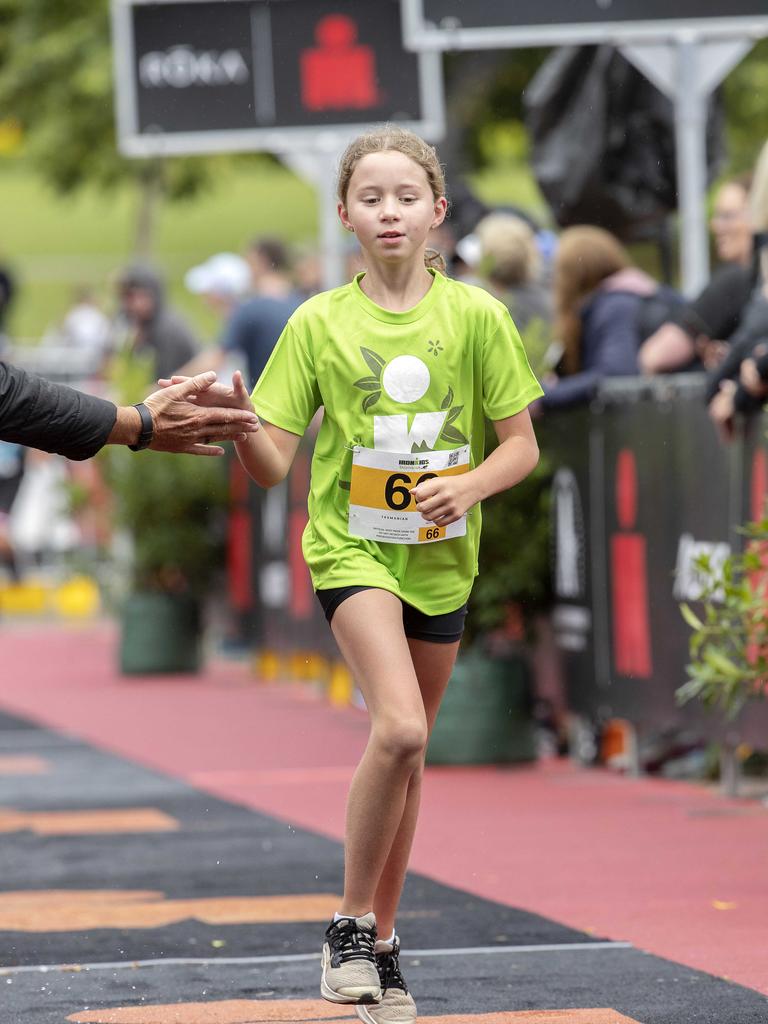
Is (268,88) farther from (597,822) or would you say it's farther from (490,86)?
(490,86)

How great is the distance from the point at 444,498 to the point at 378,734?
54 centimetres

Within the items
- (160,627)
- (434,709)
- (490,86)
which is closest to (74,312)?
(490,86)

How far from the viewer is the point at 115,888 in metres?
7.16

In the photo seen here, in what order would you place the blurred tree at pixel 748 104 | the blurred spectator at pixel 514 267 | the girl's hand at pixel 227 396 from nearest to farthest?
the girl's hand at pixel 227 396
the blurred spectator at pixel 514 267
the blurred tree at pixel 748 104

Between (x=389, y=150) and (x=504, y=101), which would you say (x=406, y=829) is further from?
(x=504, y=101)

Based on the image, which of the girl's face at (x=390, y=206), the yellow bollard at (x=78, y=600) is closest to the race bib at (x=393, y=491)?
the girl's face at (x=390, y=206)

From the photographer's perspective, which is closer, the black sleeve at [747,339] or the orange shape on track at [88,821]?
the black sleeve at [747,339]

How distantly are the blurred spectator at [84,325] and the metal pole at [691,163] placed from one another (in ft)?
54.0

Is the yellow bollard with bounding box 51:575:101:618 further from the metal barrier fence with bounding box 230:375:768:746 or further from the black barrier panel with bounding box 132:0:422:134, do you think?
the metal barrier fence with bounding box 230:375:768:746

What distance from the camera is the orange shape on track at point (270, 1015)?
5172 mm

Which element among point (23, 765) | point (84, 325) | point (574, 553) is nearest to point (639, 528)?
point (574, 553)

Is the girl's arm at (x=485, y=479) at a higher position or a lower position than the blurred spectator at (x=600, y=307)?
lower

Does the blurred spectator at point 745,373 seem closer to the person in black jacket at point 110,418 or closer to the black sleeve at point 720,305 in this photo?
the black sleeve at point 720,305

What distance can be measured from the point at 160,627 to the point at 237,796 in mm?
5420
